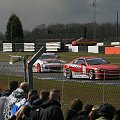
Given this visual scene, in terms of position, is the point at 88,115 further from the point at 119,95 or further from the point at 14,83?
the point at 119,95

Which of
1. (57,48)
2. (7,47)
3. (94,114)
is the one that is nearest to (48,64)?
(94,114)

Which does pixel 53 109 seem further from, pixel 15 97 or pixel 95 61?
pixel 95 61

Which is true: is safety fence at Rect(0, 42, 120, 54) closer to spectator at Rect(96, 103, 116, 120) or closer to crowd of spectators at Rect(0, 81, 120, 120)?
crowd of spectators at Rect(0, 81, 120, 120)

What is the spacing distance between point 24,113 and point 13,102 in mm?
1021

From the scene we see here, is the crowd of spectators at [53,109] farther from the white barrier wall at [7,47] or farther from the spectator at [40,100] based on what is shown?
the white barrier wall at [7,47]

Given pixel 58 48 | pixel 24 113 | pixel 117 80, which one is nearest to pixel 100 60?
pixel 117 80

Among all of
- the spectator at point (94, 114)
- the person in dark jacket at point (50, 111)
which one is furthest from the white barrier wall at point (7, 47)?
the spectator at point (94, 114)

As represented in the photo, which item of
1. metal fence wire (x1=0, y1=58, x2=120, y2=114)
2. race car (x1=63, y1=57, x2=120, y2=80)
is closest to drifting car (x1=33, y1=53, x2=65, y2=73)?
race car (x1=63, y1=57, x2=120, y2=80)

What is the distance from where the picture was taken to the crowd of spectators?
5.72 metres

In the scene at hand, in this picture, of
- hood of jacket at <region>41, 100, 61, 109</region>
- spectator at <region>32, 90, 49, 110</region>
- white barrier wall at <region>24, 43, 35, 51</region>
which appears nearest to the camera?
hood of jacket at <region>41, 100, 61, 109</region>

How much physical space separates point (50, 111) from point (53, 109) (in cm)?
5

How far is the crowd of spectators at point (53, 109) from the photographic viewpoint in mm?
5725

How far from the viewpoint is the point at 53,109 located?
21.3ft

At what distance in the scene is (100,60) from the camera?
24.8 metres
